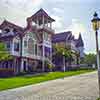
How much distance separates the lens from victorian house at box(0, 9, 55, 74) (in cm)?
4262

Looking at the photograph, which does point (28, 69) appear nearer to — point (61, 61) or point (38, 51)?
point (38, 51)

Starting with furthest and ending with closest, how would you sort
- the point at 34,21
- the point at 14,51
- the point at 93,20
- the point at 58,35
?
the point at 58,35 → the point at 34,21 → the point at 14,51 → the point at 93,20

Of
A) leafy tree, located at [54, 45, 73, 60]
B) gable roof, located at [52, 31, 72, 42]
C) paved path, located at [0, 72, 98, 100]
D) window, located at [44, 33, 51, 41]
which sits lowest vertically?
paved path, located at [0, 72, 98, 100]

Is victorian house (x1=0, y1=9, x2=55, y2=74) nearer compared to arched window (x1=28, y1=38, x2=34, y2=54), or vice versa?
victorian house (x1=0, y1=9, x2=55, y2=74)

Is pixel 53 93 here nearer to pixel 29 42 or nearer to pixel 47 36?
pixel 29 42

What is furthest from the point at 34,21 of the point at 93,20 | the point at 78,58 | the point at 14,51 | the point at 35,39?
the point at 93,20

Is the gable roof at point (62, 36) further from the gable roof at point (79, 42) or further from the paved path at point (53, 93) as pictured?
the paved path at point (53, 93)

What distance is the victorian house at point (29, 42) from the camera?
140ft

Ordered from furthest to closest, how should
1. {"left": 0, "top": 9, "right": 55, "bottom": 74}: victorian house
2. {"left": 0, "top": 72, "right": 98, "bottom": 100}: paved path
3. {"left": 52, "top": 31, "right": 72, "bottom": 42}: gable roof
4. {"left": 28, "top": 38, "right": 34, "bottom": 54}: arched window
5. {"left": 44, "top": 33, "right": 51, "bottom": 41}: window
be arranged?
{"left": 52, "top": 31, "right": 72, "bottom": 42}: gable roof
{"left": 44, "top": 33, "right": 51, "bottom": 41}: window
{"left": 28, "top": 38, "right": 34, "bottom": 54}: arched window
{"left": 0, "top": 9, "right": 55, "bottom": 74}: victorian house
{"left": 0, "top": 72, "right": 98, "bottom": 100}: paved path

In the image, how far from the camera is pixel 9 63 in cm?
4281

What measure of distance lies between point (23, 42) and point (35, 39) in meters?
4.56

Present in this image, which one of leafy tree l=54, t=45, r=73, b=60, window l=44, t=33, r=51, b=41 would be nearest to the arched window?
window l=44, t=33, r=51, b=41

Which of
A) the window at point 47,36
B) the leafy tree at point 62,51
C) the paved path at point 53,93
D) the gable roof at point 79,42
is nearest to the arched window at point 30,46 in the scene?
the window at point 47,36

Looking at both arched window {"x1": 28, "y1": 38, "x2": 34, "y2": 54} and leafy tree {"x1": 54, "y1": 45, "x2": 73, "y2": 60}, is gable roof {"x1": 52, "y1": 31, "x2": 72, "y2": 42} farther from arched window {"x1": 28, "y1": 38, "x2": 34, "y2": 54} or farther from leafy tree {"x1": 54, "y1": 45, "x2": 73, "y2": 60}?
arched window {"x1": 28, "y1": 38, "x2": 34, "y2": 54}
